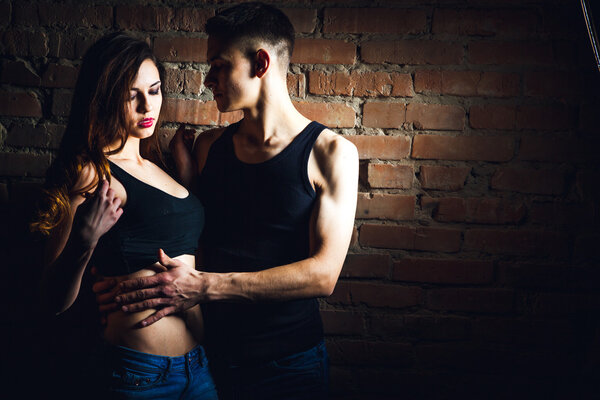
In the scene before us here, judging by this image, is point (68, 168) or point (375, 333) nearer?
point (68, 168)

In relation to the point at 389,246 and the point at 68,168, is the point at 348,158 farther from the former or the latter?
the point at 68,168

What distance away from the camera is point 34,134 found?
1.54m

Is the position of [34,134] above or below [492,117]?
below

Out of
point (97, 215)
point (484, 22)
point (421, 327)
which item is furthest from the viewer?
point (421, 327)

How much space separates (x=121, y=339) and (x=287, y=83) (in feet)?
3.31

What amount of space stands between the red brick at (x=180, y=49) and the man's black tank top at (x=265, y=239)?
1.45 ft

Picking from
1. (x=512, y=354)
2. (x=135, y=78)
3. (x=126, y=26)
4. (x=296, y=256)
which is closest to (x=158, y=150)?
(x=135, y=78)

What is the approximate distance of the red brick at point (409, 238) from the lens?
1.54 meters

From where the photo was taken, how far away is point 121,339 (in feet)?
3.90

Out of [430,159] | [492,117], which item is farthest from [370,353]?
[492,117]

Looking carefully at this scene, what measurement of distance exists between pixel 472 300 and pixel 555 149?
2.06ft

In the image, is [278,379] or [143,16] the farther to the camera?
[143,16]

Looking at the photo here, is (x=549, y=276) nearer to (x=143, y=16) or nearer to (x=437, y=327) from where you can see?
(x=437, y=327)

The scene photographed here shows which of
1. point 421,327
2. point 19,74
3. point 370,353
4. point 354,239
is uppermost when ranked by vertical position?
point 19,74
